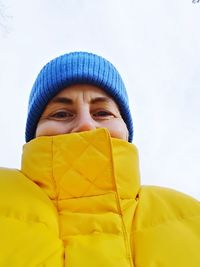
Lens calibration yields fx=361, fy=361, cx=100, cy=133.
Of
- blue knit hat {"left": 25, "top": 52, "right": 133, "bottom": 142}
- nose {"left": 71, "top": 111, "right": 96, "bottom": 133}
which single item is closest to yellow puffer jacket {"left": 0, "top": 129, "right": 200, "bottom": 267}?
nose {"left": 71, "top": 111, "right": 96, "bottom": 133}

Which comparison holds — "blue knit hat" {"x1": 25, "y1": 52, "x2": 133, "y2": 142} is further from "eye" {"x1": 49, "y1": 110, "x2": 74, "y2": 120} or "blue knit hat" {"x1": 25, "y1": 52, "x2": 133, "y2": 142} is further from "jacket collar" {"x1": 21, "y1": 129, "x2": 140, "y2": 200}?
"jacket collar" {"x1": 21, "y1": 129, "x2": 140, "y2": 200}

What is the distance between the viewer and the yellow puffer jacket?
959 millimetres

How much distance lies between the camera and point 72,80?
5.33 ft

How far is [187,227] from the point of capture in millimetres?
1152

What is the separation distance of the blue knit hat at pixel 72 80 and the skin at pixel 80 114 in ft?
0.12

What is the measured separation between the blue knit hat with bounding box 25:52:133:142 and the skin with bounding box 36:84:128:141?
0.12 feet

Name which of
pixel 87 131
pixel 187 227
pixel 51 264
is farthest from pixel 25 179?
pixel 187 227

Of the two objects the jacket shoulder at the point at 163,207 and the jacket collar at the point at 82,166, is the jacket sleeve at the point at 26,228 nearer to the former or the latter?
the jacket collar at the point at 82,166

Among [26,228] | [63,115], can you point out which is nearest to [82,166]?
[26,228]

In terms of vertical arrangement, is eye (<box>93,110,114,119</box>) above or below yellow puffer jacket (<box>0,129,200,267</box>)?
above

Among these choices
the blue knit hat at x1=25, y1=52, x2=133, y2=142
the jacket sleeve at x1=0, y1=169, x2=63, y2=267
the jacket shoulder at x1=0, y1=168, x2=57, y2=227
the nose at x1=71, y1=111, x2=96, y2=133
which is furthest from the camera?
the blue knit hat at x1=25, y1=52, x2=133, y2=142

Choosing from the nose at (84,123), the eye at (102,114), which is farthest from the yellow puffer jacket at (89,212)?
the eye at (102,114)

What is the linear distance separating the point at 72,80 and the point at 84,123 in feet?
1.12

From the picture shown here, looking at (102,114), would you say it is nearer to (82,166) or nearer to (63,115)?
(63,115)
